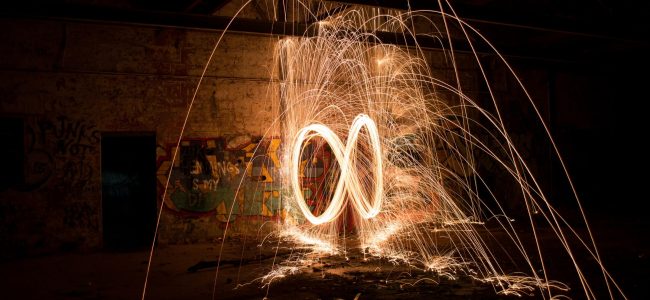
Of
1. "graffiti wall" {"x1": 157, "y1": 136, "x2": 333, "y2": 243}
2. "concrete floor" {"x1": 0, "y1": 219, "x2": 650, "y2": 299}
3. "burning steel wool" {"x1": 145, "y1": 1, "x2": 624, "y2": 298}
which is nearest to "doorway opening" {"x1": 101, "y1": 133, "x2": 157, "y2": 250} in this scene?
"graffiti wall" {"x1": 157, "y1": 136, "x2": 333, "y2": 243}

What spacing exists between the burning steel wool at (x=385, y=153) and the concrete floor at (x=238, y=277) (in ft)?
1.56

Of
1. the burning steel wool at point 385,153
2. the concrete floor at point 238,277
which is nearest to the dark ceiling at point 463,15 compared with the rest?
the burning steel wool at point 385,153

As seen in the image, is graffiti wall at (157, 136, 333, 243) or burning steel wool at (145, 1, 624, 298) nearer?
burning steel wool at (145, 1, 624, 298)

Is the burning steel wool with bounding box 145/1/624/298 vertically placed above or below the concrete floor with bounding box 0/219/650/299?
above

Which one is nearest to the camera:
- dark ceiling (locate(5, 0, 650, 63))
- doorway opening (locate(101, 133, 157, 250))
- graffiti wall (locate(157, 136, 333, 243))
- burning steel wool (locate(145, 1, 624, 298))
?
dark ceiling (locate(5, 0, 650, 63))

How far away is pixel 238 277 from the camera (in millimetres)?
7477

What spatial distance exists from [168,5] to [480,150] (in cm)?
994

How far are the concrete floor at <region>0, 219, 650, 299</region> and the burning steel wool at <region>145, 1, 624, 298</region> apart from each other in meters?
0.48

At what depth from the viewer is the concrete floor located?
→ 21.2ft

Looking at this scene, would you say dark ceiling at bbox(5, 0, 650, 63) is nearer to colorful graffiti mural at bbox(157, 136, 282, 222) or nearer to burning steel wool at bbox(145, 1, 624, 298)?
burning steel wool at bbox(145, 1, 624, 298)

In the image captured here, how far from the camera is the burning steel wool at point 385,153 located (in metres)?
9.12

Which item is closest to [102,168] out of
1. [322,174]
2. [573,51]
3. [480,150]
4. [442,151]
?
[322,174]

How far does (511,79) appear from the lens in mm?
14969

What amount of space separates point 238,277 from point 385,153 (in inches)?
258
